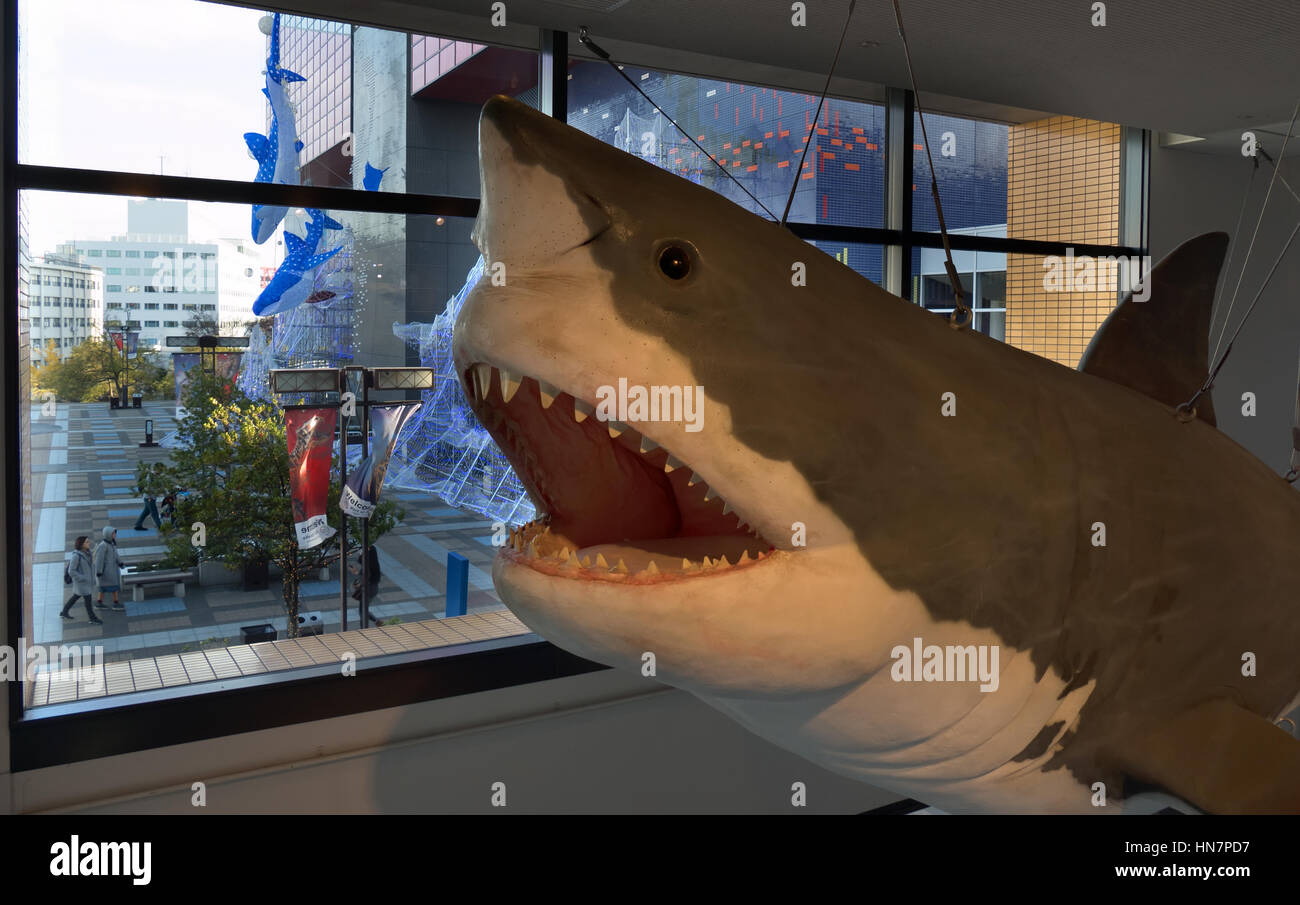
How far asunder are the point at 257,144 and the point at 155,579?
193 cm

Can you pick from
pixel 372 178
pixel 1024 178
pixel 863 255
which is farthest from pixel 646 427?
pixel 1024 178

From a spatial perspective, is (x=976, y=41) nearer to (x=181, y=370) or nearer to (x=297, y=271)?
(x=297, y=271)

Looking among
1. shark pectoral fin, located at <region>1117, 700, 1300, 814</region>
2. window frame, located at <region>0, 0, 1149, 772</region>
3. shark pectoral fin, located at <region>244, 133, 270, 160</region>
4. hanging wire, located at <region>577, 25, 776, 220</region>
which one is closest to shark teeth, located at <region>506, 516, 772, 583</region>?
shark pectoral fin, located at <region>1117, 700, 1300, 814</region>

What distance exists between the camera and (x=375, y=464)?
468 cm

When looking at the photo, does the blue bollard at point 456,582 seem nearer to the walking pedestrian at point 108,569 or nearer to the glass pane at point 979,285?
the walking pedestrian at point 108,569

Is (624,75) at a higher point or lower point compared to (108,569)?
higher

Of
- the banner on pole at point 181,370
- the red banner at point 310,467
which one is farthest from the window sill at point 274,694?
the banner on pole at point 181,370

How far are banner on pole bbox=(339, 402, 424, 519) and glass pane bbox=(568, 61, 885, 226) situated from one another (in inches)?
68.6

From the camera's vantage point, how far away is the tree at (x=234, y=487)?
414 cm

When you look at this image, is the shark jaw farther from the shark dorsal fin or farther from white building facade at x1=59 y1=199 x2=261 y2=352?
white building facade at x1=59 y1=199 x2=261 y2=352

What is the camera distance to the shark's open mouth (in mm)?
1169

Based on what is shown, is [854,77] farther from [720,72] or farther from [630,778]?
[630,778]

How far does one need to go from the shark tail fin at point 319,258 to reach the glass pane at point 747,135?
1.38 meters
